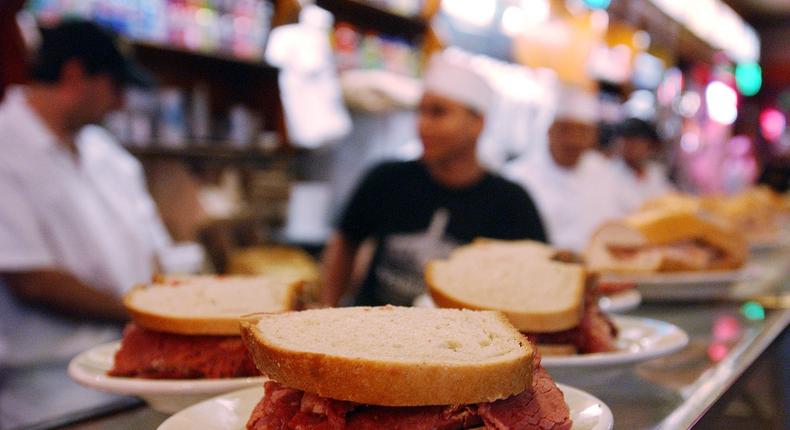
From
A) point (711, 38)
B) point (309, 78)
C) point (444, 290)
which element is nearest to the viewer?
point (444, 290)

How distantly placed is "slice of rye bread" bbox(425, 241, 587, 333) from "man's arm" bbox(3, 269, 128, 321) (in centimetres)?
169

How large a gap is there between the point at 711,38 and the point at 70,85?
9617 millimetres

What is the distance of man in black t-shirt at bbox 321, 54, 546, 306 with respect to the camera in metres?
2.96

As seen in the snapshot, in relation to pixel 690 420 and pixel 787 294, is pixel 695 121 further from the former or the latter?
pixel 690 420

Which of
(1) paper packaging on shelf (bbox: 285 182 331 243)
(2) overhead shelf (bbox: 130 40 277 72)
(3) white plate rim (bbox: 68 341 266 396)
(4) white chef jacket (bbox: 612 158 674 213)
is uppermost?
(2) overhead shelf (bbox: 130 40 277 72)

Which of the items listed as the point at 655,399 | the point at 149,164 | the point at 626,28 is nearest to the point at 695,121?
the point at 626,28

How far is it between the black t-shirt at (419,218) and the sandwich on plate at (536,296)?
4.61 ft

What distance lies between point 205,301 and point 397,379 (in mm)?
555

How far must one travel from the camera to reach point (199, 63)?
15.5 feet

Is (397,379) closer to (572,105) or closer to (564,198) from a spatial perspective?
(564,198)

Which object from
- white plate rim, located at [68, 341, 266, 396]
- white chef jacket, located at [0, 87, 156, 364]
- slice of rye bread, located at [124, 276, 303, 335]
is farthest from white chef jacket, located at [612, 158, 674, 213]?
white plate rim, located at [68, 341, 266, 396]

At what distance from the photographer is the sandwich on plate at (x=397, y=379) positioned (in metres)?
0.75

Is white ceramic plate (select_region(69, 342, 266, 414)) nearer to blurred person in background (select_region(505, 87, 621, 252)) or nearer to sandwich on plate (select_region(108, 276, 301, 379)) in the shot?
sandwich on plate (select_region(108, 276, 301, 379))

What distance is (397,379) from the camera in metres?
0.75
